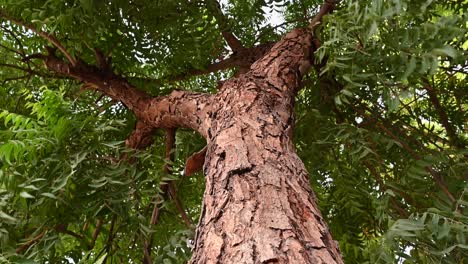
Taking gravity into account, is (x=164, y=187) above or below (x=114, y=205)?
above

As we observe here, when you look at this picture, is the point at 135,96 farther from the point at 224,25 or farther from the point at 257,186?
the point at 257,186

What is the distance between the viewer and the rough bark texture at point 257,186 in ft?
3.37

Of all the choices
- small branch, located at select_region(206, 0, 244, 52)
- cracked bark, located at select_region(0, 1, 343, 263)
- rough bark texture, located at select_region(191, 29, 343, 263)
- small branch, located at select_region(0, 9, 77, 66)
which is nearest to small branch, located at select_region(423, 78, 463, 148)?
cracked bark, located at select_region(0, 1, 343, 263)

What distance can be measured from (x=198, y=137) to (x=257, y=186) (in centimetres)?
120

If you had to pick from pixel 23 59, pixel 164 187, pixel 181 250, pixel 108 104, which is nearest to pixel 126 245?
pixel 164 187

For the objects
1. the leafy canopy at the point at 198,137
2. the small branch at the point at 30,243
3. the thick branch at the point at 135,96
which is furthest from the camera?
the thick branch at the point at 135,96

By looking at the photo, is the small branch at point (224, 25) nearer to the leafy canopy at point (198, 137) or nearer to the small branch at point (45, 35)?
the leafy canopy at point (198, 137)

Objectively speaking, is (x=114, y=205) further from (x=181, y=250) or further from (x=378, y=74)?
(x=378, y=74)

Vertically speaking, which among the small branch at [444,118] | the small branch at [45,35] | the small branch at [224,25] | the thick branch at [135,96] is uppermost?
the small branch at [224,25]

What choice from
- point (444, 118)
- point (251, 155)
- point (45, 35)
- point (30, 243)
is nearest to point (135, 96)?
point (45, 35)

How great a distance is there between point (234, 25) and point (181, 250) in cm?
133

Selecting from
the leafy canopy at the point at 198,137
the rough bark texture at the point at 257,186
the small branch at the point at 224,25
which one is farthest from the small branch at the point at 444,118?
the small branch at the point at 224,25

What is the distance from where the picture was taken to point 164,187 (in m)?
2.24

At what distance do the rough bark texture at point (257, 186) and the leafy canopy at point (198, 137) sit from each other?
239 millimetres
